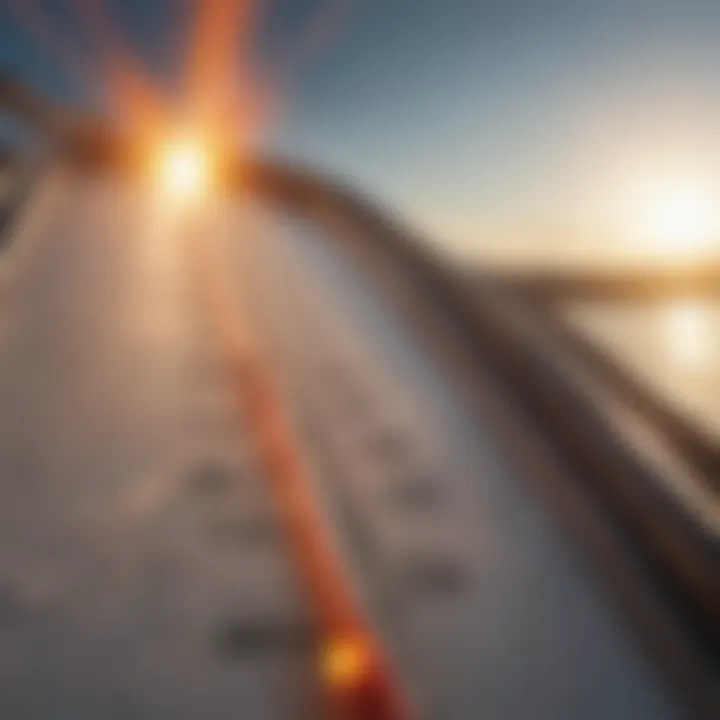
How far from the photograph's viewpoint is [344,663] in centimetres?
100

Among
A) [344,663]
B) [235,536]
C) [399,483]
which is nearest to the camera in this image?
[344,663]

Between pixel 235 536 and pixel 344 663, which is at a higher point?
pixel 235 536

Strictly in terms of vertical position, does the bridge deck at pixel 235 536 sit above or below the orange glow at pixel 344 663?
above

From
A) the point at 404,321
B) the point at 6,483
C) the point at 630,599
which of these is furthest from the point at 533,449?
the point at 6,483

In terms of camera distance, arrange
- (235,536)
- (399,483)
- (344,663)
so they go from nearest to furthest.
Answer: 1. (344,663)
2. (235,536)
3. (399,483)

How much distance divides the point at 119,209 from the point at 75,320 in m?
0.75

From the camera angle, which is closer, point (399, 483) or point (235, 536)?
point (235, 536)

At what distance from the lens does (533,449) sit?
56.3 inches

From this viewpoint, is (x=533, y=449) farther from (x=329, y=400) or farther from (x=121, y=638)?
(x=121, y=638)

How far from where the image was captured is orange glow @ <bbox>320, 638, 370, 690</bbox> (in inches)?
38.5

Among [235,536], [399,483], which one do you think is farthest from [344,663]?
[399,483]

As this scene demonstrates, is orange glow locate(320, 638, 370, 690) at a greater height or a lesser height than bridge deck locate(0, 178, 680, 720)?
lesser

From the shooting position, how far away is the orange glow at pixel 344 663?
3.21 ft

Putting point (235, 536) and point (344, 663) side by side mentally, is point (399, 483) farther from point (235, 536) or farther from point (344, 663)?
point (344, 663)
